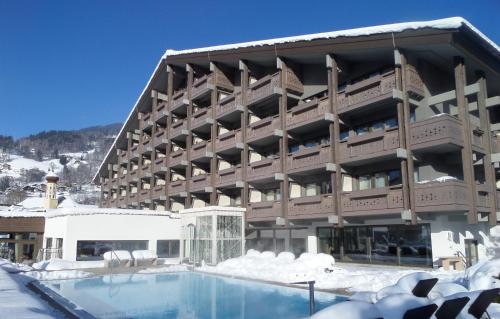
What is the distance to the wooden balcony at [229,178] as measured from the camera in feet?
105

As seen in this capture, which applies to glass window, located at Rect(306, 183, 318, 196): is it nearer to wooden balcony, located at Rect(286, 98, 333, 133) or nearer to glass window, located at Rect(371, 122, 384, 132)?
wooden balcony, located at Rect(286, 98, 333, 133)

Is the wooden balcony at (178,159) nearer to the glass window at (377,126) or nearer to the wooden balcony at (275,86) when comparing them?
the wooden balcony at (275,86)

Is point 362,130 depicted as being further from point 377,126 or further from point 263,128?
point 263,128

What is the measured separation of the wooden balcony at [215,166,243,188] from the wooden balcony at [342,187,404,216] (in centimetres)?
989

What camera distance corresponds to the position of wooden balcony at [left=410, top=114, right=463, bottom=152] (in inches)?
783

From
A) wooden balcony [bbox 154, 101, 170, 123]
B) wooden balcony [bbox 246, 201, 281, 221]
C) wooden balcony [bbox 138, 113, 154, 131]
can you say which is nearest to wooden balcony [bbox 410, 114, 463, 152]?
wooden balcony [bbox 246, 201, 281, 221]

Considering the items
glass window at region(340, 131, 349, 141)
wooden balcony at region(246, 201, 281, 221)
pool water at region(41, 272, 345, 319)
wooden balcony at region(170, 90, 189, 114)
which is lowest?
pool water at region(41, 272, 345, 319)

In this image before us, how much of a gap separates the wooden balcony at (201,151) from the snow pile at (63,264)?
11077 millimetres

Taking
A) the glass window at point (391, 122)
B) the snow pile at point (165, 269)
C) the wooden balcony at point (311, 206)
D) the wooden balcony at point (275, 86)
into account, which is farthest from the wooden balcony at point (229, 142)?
the glass window at point (391, 122)

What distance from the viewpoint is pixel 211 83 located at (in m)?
35.9

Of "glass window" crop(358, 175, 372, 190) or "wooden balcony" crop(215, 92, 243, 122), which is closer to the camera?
"glass window" crop(358, 175, 372, 190)

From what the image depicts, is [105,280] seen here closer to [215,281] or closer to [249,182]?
[215,281]

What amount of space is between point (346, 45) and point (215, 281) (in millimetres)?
14771

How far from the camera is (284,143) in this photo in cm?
2847
